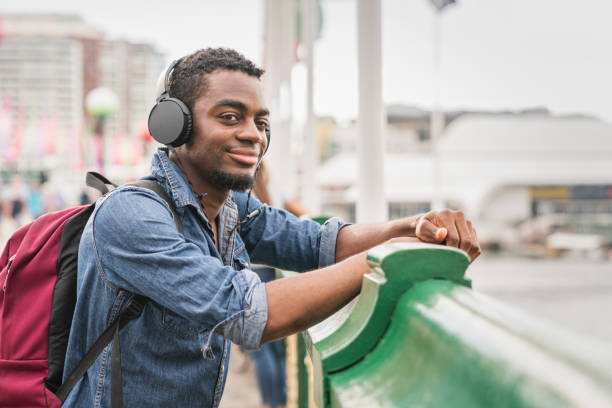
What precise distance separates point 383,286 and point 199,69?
0.88 metres

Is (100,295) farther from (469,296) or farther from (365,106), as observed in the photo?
(365,106)

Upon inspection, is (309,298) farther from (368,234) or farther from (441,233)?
(368,234)

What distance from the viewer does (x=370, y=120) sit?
314 centimetres

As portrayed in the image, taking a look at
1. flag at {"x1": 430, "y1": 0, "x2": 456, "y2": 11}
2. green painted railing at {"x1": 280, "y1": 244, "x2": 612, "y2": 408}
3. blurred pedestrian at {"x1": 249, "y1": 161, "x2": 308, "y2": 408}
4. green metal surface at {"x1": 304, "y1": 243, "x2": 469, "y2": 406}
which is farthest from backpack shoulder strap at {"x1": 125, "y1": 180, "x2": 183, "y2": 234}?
blurred pedestrian at {"x1": 249, "y1": 161, "x2": 308, "y2": 408}

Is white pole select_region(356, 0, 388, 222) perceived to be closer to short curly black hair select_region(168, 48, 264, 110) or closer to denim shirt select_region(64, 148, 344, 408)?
denim shirt select_region(64, 148, 344, 408)

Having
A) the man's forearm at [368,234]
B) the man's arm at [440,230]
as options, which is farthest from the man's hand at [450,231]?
the man's forearm at [368,234]

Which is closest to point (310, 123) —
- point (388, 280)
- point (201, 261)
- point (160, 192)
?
point (160, 192)

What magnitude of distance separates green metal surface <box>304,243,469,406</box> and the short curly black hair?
741 millimetres

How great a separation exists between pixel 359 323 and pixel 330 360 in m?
0.09

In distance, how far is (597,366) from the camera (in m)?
0.58

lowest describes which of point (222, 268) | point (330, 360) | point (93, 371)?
point (93, 371)

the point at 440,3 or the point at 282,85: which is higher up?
the point at 282,85

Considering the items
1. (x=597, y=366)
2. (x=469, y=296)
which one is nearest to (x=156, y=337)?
(x=469, y=296)

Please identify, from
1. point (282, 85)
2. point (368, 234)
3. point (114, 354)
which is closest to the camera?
point (114, 354)
